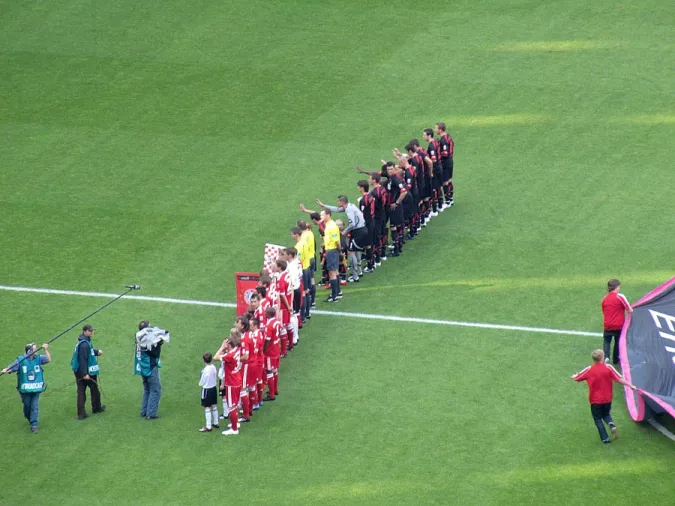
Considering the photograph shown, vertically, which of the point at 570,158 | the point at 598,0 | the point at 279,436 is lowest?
Result: the point at 279,436

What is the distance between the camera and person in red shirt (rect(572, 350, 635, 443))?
18.8m

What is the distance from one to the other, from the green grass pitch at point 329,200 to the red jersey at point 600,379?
2.74 ft

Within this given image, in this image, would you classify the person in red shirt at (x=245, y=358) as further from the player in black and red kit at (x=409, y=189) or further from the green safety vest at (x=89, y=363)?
the player in black and red kit at (x=409, y=189)

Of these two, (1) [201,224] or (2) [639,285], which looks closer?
(2) [639,285]

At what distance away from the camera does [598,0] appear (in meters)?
35.4

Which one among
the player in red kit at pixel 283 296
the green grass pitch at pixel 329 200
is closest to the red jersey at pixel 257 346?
the green grass pitch at pixel 329 200

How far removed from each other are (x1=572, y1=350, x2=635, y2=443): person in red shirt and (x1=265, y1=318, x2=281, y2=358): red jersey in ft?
15.1

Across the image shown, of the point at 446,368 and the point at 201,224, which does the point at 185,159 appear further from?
the point at 446,368

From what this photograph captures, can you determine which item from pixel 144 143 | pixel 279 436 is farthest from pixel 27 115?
pixel 279 436

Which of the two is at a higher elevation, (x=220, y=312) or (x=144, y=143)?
(x=144, y=143)

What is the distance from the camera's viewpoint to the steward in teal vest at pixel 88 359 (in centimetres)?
2012

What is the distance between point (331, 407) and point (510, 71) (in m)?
14.4

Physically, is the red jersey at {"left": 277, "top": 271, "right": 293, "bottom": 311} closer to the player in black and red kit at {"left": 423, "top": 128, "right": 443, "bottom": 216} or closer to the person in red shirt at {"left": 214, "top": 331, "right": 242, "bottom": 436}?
the person in red shirt at {"left": 214, "top": 331, "right": 242, "bottom": 436}

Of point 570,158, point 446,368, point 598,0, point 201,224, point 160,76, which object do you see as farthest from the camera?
point 598,0
